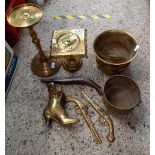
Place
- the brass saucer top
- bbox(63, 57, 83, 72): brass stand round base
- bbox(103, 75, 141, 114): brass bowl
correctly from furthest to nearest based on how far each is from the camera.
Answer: bbox(63, 57, 83, 72): brass stand round base
bbox(103, 75, 141, 114): brass bowl
the brass saucer top

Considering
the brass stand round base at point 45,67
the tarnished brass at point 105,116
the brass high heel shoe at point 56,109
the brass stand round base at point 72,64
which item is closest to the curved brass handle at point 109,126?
the tarnished brass at point 105,116

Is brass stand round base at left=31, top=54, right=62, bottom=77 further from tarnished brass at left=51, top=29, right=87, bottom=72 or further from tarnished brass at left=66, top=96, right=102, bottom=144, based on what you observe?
tarnished brass at left=66, top=96, right=102, bottom=144

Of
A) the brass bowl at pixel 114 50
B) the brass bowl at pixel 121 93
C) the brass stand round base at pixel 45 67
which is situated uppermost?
the brass bowl at pixel 114 50

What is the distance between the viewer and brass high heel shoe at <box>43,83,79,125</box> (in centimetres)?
197

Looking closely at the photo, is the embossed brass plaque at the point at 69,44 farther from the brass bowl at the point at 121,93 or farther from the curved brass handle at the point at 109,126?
the curved brass handle at the point at 109,126

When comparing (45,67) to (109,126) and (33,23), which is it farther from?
(109,126)

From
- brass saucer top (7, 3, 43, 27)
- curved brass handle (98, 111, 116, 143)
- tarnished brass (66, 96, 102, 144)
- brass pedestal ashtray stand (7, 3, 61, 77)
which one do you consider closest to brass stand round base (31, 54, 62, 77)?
brass pedestal ashtray stand (7, 3, 61, 77)

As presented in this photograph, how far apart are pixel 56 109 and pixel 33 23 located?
0.75 m

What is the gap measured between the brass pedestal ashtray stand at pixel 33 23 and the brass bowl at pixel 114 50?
1.57ft

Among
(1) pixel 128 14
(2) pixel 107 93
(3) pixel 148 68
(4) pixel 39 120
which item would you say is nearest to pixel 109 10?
(1) pixel 128 14

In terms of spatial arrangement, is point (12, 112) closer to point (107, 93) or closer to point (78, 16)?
point (107, 93)

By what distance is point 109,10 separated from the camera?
2848 millimetres

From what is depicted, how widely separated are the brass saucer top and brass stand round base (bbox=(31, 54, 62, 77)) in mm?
542

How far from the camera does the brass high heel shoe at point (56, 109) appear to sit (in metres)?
1.97
